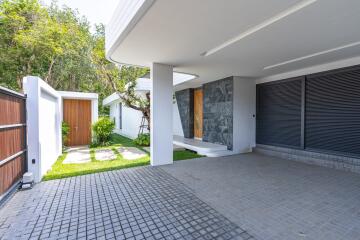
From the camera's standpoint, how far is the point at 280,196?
11.2 ft

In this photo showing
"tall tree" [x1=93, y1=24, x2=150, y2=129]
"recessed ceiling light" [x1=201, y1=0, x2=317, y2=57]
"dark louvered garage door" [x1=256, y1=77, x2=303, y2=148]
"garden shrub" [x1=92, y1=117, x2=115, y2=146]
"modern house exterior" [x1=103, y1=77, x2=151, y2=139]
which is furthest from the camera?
"modern house exterior" [x1=103, y1=77, x2=151, y2=139]

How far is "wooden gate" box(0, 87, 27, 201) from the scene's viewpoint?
3197 millimetres

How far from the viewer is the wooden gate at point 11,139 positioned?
3197 mm

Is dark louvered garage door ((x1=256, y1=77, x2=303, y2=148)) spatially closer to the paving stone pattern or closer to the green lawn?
the green lawn

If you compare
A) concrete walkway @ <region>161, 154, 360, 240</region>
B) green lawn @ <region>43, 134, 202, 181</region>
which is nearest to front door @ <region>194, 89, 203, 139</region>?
green lawn @ <region>43, 134, 202, 181</region>

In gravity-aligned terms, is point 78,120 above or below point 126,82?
below

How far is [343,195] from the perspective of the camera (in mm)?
3475

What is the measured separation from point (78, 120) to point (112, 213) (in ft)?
24.7

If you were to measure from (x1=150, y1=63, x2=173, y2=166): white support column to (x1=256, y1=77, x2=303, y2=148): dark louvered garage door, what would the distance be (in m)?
4.05

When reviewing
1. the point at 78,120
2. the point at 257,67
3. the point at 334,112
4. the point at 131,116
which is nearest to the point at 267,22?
the point at 257,67

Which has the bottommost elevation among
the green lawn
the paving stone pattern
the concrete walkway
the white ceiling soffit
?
the paving stone pattern

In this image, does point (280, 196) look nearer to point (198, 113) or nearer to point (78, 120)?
point (198, 113)

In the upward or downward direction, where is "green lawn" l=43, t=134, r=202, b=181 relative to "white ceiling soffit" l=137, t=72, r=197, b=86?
downward

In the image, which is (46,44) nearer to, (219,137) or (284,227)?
(219,137)
